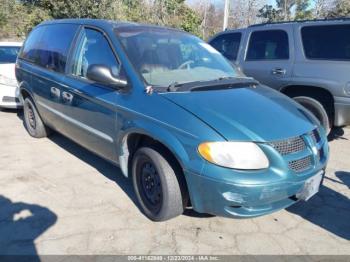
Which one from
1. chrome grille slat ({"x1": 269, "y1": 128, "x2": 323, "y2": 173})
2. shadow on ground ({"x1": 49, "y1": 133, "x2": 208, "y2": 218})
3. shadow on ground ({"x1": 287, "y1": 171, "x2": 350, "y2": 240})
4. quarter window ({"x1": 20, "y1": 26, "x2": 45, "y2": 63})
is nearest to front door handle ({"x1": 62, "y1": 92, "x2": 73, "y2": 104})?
shadow on ground ({"x1": 49, "y1": 133, "x2": 208, "y2": 218})

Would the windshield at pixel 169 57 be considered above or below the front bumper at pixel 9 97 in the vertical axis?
above

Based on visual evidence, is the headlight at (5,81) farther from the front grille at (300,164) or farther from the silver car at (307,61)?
the front grille at (300,164)

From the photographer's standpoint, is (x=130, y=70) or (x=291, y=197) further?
(x=130, y=70)

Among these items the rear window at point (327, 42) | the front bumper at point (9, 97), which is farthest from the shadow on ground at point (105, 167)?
the rear window at point (327, 42)

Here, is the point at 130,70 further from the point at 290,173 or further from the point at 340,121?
the point at 340,121

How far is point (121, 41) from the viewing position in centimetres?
353

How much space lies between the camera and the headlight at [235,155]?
2.63 metres

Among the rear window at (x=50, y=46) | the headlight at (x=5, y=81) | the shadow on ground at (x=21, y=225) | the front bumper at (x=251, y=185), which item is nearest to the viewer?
the front bumper at (x=251, y=185)

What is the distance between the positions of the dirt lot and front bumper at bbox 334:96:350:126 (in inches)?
36.3

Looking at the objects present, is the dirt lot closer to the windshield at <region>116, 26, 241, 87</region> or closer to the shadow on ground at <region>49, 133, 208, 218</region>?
the shadow on ground at <region>49, 133, 208, 218</region>

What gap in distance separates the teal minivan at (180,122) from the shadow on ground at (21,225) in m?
0.87

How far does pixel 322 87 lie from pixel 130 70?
123 inches

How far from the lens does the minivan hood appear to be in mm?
2729

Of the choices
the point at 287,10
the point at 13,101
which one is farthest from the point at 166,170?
the point at 287,10
